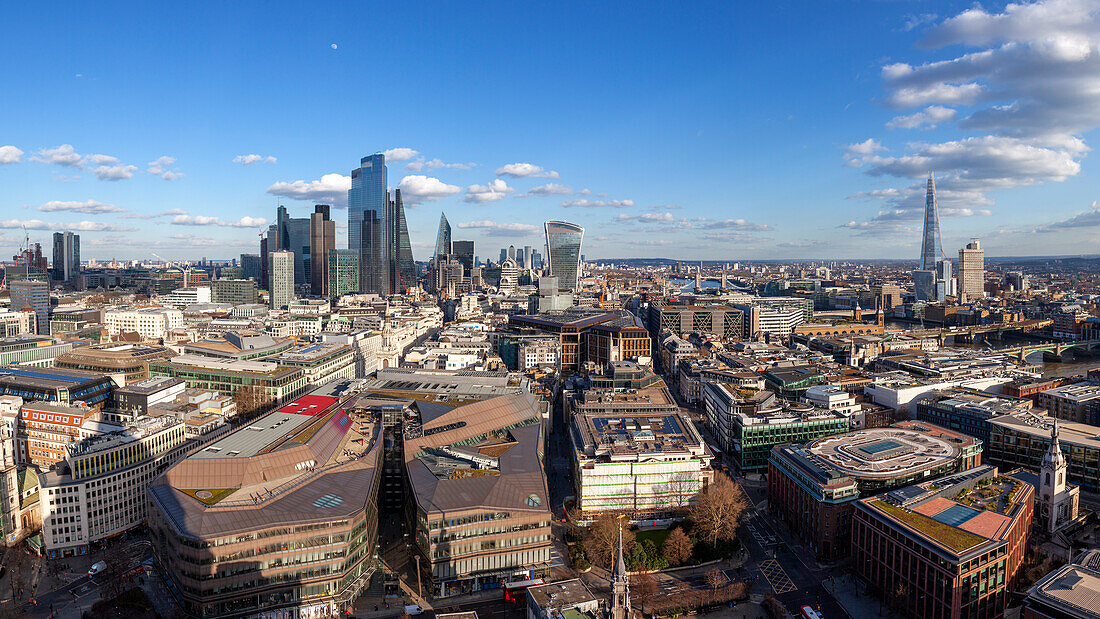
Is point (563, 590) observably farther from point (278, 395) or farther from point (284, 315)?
point (284, 315)

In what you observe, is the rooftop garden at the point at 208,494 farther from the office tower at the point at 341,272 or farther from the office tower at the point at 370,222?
the office tower at the point at 370,222

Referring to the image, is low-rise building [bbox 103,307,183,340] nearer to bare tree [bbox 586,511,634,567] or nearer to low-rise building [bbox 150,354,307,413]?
low-rise building [bbox 150,354,307,413]

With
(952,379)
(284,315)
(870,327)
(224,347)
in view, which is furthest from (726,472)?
(284,315)

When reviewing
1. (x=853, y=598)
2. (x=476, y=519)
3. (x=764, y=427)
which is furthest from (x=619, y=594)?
(x=764, y=427)

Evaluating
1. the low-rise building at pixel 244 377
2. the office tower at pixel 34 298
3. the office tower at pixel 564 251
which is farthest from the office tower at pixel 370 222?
the low-rise building at pixel 244 377

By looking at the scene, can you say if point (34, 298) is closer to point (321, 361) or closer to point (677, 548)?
point (321, 361)
